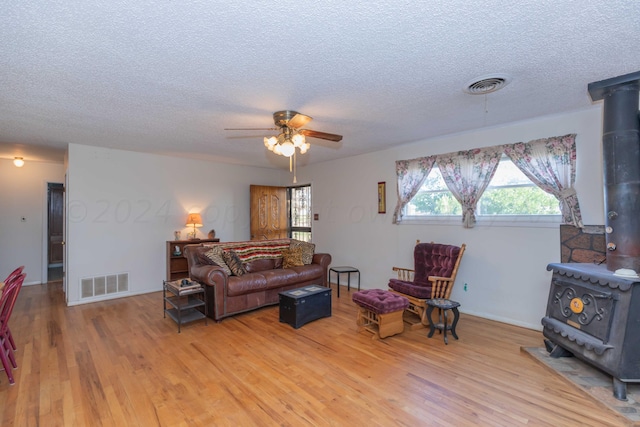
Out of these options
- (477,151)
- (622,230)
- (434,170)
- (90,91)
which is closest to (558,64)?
(622,230)

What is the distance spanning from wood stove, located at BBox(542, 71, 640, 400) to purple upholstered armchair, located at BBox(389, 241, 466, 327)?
1.19 m

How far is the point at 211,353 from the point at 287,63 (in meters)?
2.77

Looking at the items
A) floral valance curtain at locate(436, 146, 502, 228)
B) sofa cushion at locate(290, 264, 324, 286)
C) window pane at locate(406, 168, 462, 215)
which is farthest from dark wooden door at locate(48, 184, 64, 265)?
floral valance curtain at locate(436, 146, 502, 228)

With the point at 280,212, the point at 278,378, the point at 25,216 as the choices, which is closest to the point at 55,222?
the point at 25,216

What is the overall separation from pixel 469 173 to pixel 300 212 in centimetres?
388

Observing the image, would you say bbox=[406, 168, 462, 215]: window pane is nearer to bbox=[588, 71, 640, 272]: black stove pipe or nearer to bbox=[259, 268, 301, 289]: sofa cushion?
bbox=[588, 71, 640, 272]: black stove pipe

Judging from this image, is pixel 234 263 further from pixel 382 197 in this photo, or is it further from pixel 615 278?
pixel 615 278

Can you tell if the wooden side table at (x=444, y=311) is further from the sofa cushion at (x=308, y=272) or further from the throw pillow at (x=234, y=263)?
the throw pillow at (x=234, y=263)

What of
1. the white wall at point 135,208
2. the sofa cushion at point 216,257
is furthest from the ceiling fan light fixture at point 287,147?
the white wall at point 135,208

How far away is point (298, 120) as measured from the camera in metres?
3.01

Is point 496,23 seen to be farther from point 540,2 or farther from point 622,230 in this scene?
point 622,230

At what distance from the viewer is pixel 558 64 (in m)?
2.23

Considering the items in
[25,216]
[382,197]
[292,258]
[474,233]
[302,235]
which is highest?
[382,197]

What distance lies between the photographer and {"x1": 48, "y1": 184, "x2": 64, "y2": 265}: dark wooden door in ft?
22.9
